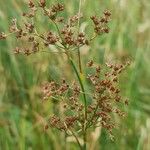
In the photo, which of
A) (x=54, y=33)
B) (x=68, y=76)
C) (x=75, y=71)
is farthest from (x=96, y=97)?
(x=68, y=76)

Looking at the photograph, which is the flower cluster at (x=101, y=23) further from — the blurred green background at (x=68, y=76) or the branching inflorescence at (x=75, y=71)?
the blurred green background at (x=68, y=76)

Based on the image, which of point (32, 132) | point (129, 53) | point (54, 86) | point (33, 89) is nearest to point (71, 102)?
point (54, 86)

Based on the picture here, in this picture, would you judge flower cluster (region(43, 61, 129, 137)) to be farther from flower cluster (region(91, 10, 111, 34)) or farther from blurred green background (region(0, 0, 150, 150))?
blurred green background (region(0, 0, 150, 150))

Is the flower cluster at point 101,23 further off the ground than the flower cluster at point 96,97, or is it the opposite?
the flower cluster at point 101,23

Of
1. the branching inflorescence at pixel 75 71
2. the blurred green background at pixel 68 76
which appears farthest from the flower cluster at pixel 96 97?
the blurred green background at pixel 68 76

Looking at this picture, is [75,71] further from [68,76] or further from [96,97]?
[68,76]

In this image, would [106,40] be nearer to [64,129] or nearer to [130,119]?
[130,119]

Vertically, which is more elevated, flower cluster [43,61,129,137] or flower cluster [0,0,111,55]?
flower cluster [0,0,111,55]

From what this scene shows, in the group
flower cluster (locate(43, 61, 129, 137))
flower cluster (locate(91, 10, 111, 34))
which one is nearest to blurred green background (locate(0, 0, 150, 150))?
flower cluster (locate(43, 61, 129, 137))

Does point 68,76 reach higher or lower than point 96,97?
higher
